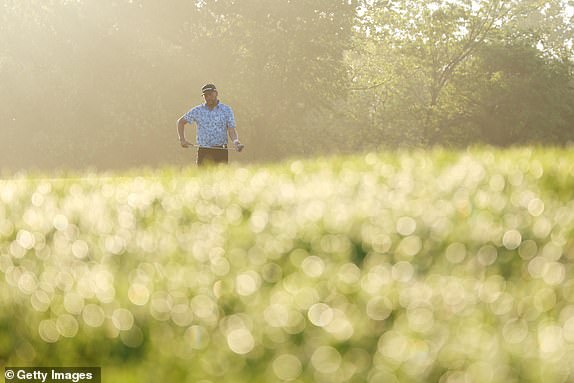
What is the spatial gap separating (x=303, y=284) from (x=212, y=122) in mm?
13327

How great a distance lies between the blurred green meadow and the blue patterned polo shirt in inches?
402

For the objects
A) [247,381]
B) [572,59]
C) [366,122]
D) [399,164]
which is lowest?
[247,381]

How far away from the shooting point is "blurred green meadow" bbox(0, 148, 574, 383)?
2.38m

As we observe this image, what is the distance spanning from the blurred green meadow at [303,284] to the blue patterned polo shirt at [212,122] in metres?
10.2

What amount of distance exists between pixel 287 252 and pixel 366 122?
53009 mm

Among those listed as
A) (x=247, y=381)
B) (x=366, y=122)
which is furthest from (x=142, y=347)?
(x=366, y=122)

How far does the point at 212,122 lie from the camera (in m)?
16.4

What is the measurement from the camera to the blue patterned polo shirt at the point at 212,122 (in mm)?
16359

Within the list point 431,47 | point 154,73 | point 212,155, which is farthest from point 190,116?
point 431,47

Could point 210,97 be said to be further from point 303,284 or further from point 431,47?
point 431,47

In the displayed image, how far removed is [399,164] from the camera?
817cm

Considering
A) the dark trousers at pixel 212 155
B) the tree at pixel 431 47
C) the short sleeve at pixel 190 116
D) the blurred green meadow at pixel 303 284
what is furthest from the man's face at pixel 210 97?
the tree at pixel 431 47

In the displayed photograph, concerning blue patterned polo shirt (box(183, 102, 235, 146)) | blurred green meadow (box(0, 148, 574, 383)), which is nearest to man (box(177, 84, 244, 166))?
blue patterned polo shirt (box(183, 102, 235, 146))

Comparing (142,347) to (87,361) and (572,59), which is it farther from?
(572,59)
